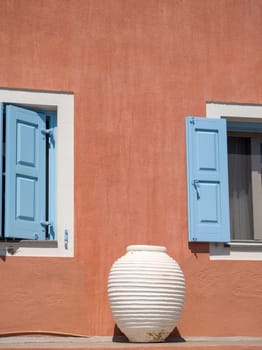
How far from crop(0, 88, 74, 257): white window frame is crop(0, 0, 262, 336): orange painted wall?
0.06 metres

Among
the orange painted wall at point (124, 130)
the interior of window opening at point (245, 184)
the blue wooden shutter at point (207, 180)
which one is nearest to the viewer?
the orange painted wall at point (124, 130)

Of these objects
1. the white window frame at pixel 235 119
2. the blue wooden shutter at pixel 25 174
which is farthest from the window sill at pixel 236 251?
the blue wooden shutter at pixel 25 174

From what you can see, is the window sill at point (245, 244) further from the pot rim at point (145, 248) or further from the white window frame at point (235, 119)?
the pot rim at point (145, 248)

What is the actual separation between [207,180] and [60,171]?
4.35ft

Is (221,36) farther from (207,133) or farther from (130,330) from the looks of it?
(130,330)

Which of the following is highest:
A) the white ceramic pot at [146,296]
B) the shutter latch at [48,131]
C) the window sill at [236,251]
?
the shutter latch at [48,131]

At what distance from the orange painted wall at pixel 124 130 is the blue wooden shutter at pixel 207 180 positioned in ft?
0.32

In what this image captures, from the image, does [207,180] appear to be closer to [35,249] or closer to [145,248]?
[145,248]

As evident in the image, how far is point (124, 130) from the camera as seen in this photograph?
8.20 m

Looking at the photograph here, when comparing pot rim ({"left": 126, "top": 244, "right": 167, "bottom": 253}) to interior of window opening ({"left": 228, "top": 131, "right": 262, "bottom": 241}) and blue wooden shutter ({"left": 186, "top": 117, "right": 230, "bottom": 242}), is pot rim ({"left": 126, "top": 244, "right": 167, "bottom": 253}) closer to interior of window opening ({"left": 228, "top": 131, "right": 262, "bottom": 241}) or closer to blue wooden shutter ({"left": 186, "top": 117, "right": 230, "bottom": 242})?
blue wooden shutter ({"left": 186, "top": 117, "right": 230, "bottom": 242})

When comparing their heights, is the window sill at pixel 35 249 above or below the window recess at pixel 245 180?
below

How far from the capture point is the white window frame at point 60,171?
308 inches

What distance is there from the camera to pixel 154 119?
8289mm

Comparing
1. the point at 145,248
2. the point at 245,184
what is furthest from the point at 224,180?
the point at 145,248
